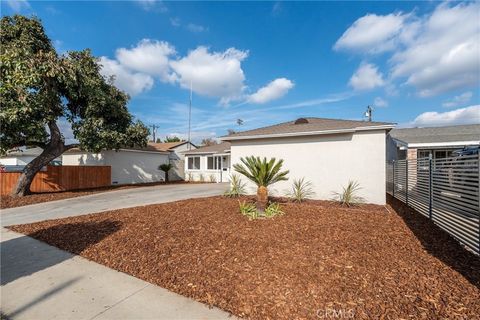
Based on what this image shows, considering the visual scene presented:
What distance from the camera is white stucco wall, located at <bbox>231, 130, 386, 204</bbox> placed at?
9320mm

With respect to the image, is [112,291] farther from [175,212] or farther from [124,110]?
[124,110]

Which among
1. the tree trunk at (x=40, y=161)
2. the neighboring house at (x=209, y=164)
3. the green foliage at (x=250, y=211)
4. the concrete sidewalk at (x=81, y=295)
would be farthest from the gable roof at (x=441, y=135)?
the tree trunk at (x=40, y=161)

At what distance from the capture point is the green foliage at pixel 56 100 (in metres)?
11.1

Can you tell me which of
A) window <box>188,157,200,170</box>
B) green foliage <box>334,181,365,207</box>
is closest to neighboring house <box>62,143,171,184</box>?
window <box>188,157,200,170</box>

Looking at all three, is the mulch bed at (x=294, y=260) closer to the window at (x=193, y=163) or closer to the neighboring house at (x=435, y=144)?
the neighboring house at (x=435, y=144)

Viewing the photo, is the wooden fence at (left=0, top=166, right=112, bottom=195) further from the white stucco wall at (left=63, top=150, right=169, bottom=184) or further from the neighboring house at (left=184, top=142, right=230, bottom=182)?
the neighboring house at (left=184, top=142, right=230, bottom=182)

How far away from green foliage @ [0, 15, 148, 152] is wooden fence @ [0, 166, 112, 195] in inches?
104

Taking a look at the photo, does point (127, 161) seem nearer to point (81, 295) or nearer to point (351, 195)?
point (351, 195)

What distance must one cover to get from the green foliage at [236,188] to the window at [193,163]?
12.1 metres

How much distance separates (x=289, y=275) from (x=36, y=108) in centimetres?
1322

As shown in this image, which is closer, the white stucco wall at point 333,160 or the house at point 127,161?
the white stucco wall at point 333,160

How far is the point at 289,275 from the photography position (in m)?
3.84

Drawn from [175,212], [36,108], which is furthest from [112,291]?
[36,108]

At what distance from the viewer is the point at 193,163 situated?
24312 mm
